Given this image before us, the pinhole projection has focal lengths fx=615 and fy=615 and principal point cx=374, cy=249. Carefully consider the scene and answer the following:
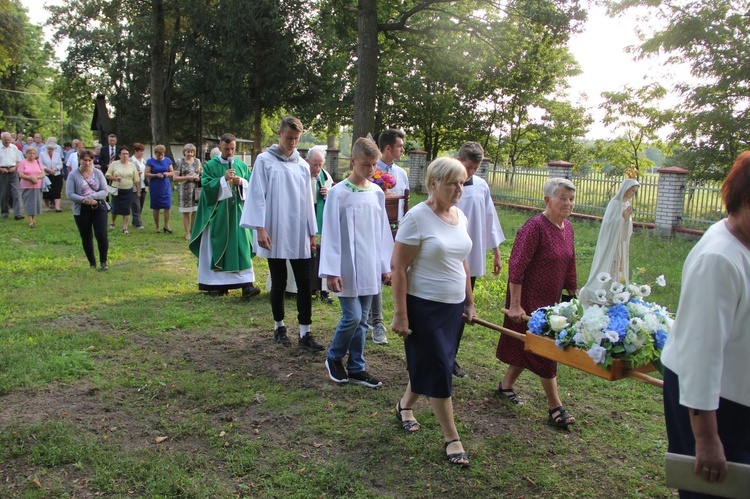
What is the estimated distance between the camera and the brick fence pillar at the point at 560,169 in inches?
703

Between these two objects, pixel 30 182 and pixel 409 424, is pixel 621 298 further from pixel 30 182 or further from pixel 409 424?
pixel 30 182

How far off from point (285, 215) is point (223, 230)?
2507 millimetres

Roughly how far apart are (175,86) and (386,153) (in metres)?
31.6

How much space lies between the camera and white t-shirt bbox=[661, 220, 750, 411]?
2051 mm

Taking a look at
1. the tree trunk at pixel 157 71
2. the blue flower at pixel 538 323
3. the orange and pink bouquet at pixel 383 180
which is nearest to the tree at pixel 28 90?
the tree trunk at pixel 157 71

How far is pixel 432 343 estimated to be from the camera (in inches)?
150

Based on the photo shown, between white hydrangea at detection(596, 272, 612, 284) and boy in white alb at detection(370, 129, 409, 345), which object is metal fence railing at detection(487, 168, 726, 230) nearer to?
boy in white alb at detection(370, 129, 409, 345)

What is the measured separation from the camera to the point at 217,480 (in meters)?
3.61

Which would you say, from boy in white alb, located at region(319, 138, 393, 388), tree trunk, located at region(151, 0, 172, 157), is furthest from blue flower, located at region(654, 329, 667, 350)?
tree trunk, located at region(151, 0, 172, 157)

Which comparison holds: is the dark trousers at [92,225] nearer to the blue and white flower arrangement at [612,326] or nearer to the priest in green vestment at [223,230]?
the priest in green vestment at [223,230]

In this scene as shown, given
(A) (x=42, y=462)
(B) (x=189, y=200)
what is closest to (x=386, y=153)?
(A) (x=42, y=462)

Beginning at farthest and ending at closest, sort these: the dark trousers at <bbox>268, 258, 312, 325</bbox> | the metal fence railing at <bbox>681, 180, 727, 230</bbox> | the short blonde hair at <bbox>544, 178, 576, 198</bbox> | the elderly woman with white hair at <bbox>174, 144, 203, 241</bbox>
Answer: the metal fence railing at <bbox>681, 180, 727, 230</bbox> → the elderly woman with white hair at <bbox>174, 144, 203, 241</bbox> → the dark trousers at <bbox>268, 258, 312, 325</bbox> → the short blonde hair at <bbox>544, 178, 576, 198</bbox>

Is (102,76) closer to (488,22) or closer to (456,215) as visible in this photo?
(488,22)

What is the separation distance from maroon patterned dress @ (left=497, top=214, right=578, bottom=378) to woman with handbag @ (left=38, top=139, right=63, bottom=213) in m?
16.0
